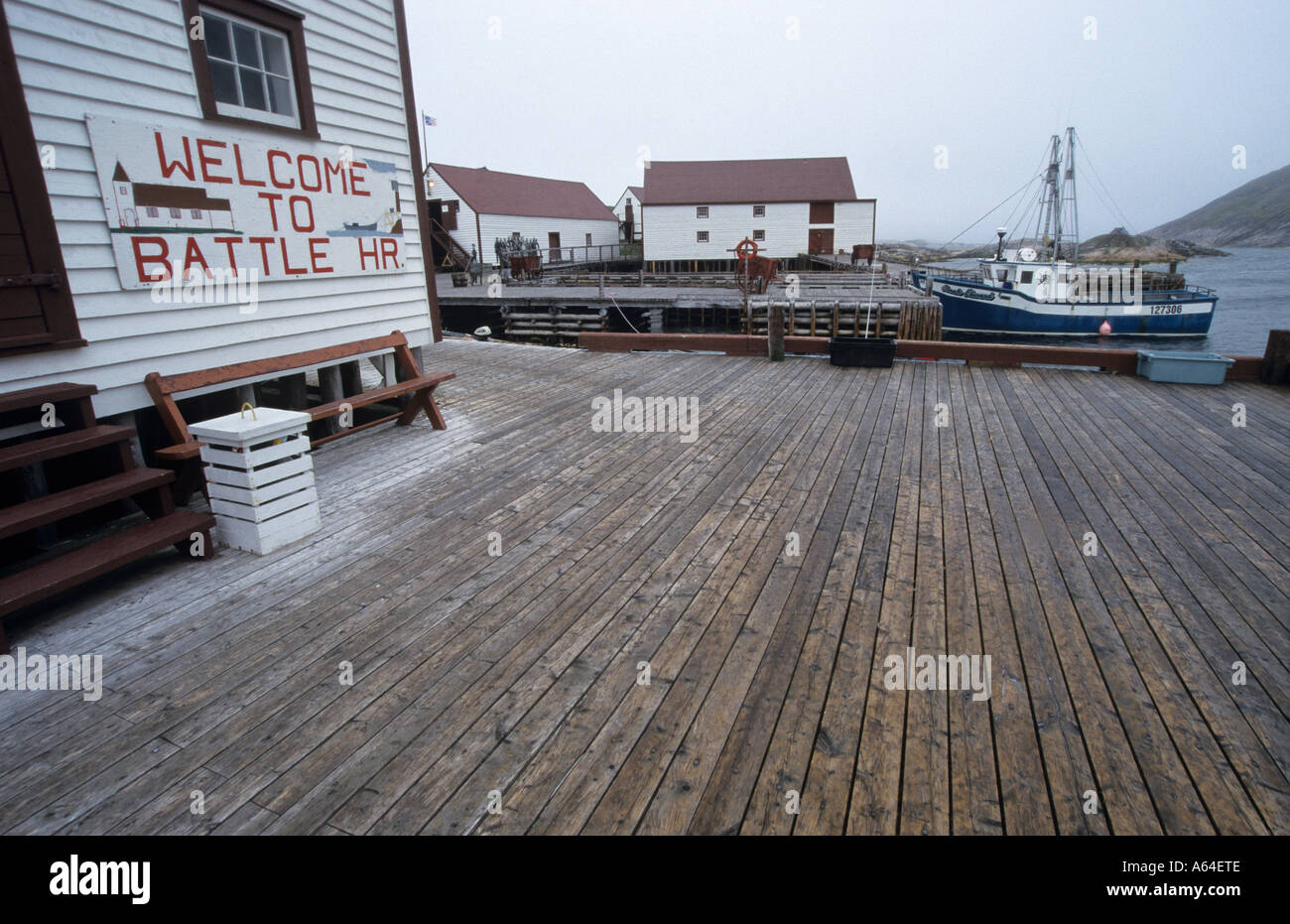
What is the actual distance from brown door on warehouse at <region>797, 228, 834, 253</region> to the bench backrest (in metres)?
34.2

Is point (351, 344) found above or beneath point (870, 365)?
above

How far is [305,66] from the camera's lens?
5.80 m

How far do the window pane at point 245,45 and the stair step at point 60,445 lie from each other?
10.9 feet

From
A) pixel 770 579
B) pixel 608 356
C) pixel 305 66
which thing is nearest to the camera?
pixel 770 579

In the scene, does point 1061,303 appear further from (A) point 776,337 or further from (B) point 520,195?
(B) point 520,195

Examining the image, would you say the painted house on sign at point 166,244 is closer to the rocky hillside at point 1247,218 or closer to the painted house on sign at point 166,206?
the painted house on sign at point 166,206

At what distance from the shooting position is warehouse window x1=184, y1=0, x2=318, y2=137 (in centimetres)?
489

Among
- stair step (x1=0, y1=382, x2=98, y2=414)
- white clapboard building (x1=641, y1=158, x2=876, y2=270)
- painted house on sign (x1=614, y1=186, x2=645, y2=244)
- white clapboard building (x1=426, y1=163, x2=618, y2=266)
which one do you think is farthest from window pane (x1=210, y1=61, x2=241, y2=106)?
painted house on sign (x1=614, y1=186, x2=645, y2=244)

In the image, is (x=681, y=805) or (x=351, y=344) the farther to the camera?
(x=351, y=344)

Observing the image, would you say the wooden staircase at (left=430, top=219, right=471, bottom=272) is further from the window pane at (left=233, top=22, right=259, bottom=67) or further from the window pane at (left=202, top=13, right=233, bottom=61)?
the window pane at (left=202, top=13, right=233, bottom=61)
